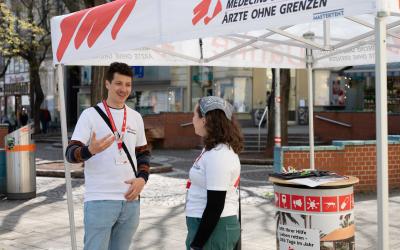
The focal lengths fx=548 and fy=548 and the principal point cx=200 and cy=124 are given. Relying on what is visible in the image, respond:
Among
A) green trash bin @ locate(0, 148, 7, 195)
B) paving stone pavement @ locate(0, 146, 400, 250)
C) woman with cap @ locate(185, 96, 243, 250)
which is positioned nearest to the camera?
woman with cap @ locate(185, 96, 243, 250)

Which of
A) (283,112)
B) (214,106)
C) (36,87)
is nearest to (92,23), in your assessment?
(214,106)

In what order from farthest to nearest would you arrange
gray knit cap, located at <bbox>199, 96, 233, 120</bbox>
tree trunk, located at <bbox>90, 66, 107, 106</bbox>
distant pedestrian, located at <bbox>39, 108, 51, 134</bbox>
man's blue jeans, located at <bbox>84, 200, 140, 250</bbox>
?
distant pedestrian, located at <bbox>39, 108, 51, 134</bbox> < tree trunk, located at <bbox>90, 66, 107, 106</bbox> < man's blue jeans, located at <bbox>84, 200, 140, 250</bbox> < gray knit cap, located at <bbox>199, 96, 233, 120</bbox>

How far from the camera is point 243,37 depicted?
7023mm

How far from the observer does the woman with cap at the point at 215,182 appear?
3.17 meters

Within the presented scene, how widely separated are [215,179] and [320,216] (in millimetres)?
1350

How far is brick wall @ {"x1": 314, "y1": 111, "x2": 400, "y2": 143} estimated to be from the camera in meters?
19.7

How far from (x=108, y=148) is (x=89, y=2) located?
12.7 meters

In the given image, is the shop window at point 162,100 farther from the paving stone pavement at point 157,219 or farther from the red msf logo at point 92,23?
the red msf logo at point 92,23

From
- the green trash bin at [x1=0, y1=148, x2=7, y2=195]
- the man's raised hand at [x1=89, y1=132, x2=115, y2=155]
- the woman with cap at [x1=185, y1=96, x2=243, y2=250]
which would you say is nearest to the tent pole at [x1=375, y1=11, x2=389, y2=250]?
the woman with cap at [x1=185, y1=96, x2=243, y2=250]

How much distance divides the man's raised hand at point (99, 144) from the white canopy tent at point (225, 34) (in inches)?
47.4

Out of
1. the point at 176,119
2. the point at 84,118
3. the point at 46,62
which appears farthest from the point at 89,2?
the point at 46,62

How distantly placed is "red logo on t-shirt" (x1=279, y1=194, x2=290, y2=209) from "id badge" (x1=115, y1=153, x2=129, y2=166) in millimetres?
1284

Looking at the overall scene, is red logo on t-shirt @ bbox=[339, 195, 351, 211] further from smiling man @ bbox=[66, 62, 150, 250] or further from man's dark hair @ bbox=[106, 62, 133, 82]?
man's dark hair @ bbox=[106, 62, 133, 82]

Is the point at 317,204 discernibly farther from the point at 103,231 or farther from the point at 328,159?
Result: the point at 328,159
